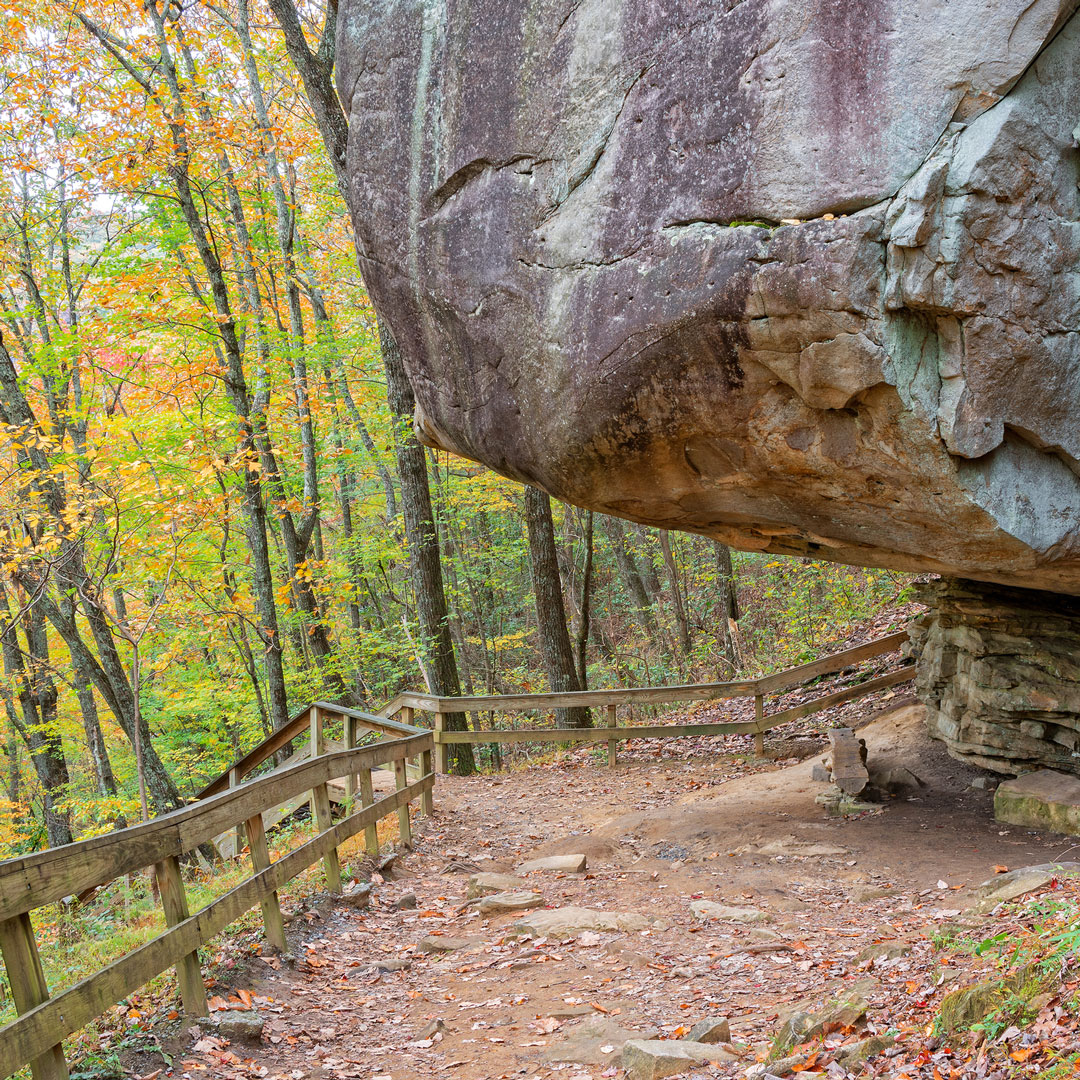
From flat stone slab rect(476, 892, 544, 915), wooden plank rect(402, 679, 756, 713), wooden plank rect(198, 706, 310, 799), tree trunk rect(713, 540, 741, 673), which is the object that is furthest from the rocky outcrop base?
tree trunk rect(713, 540, 741, 673)

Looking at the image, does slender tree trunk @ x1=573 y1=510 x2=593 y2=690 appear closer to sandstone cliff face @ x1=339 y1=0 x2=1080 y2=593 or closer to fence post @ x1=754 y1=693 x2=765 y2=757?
fence post @ x1=754 y1=693 x2=765 y2=757

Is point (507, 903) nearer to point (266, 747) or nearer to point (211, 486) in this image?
point (266, 747)

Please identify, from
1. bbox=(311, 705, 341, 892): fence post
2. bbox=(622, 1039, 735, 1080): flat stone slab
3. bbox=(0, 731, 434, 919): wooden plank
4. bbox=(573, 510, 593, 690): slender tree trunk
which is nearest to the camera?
bbox=(0, 731, 434, 919): wooden plank

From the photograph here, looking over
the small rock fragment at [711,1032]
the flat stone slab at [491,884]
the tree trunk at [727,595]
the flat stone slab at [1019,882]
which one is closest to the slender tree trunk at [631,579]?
the tree trunk at [727,595]

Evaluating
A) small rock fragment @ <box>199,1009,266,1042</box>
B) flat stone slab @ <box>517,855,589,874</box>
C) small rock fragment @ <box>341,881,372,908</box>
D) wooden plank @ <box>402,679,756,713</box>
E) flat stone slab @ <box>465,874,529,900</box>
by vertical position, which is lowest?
flat stone slab @ <box>517,855,589,874</box>

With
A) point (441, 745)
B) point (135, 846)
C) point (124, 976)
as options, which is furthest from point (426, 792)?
point (124, 976)

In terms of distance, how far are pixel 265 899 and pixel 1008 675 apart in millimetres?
6001

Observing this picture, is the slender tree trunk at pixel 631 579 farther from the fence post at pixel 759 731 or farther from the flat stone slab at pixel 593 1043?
the flat stone slab at pixel 593 1043

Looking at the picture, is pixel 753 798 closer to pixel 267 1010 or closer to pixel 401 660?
pixel 267 1010

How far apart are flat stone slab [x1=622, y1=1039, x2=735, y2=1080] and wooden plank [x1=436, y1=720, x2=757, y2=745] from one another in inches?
271

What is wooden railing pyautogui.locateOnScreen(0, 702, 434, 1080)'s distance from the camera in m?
3.29

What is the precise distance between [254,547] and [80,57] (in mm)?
8671

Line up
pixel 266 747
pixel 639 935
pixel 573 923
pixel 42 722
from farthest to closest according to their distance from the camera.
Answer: pixel 42 722 < pixel 266 747 < pixel 573 923 < pixel 639 935

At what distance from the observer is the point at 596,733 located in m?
11.0
